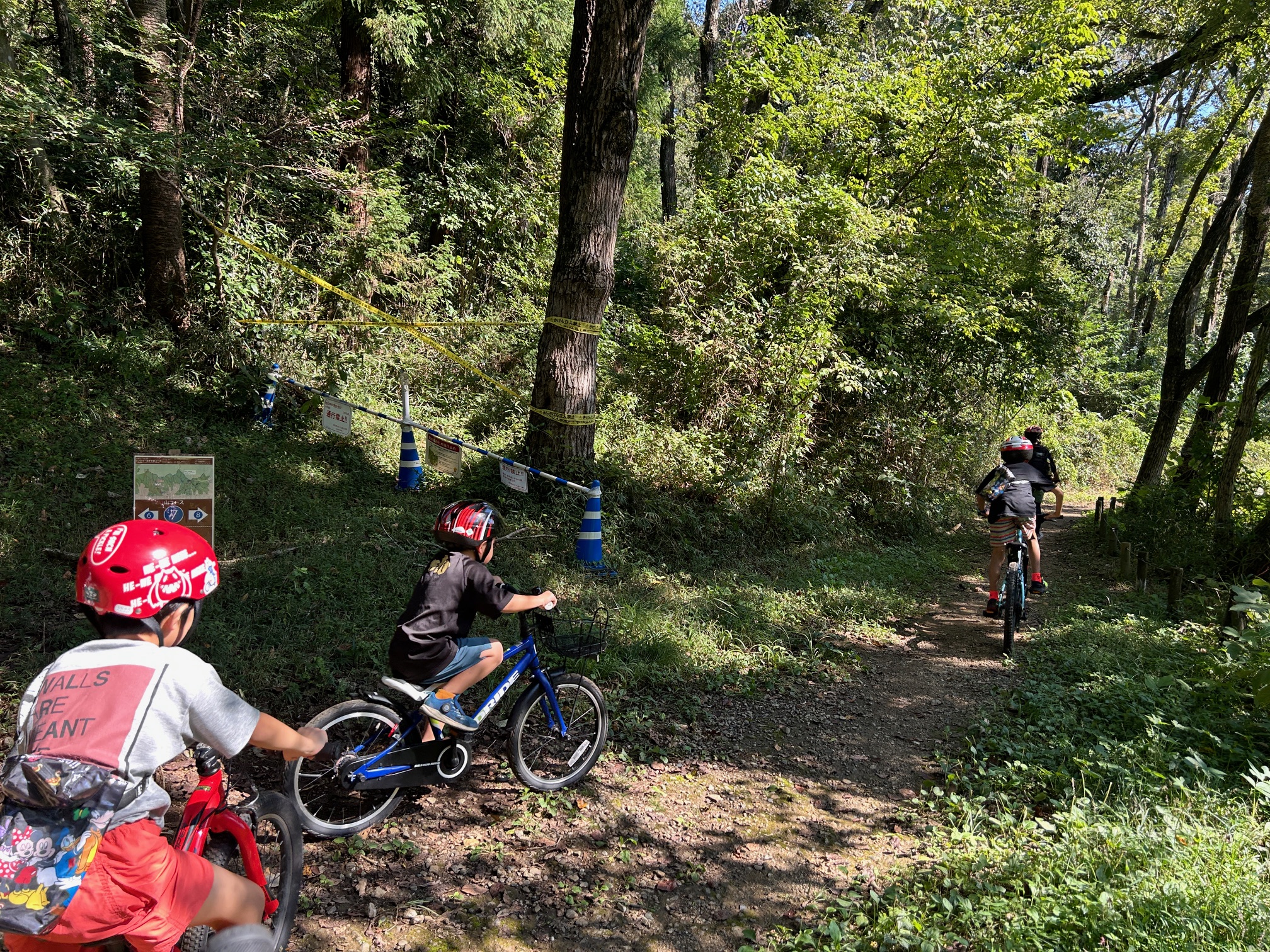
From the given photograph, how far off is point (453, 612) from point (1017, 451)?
671 centimetres

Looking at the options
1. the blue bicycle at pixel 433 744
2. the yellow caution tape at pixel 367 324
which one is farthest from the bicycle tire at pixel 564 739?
the yellow caution tape at pixel 367 324

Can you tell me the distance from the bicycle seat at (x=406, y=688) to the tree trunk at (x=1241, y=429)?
9516 mm

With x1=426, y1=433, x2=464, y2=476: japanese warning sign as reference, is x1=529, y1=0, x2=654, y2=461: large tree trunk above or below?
above

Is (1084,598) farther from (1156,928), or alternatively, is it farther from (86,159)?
(86,159)

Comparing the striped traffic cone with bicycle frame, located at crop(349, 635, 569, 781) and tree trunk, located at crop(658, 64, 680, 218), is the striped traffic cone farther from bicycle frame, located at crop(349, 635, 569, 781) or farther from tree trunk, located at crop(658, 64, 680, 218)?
tree trunk, located at crop(658, 64, 680, 218)

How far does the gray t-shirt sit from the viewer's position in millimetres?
1999

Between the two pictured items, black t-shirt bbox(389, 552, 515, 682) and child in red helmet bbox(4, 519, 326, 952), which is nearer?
child in red helmet bbox(4, 519, 326, 952)

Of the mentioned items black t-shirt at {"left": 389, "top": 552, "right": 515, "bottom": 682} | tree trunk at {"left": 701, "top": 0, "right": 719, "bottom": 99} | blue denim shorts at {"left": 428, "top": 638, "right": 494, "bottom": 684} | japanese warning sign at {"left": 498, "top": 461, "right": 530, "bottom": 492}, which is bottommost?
blue denim shorts at {"left": 428, "top": 638, "right": 494, "bottom": 684}

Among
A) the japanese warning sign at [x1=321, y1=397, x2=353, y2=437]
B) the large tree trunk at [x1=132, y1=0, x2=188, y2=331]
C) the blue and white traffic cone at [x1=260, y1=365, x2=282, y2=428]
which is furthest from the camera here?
the blue and white traffic cone at [x1=260, y1=365, x2=282, y2=428]

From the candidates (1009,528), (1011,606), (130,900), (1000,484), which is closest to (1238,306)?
(1000,484)

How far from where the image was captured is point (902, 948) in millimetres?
3256

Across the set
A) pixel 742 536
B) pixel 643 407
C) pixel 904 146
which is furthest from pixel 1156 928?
pixel 904 146

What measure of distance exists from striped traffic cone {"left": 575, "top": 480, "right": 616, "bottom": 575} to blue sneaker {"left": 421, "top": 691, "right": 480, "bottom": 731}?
11.0 feet

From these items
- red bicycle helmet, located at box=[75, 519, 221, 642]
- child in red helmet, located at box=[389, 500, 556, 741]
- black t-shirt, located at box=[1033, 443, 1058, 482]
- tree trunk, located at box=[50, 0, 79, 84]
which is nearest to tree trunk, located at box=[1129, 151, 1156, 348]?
black t-shirt, located at box=[1033, 443, 1058, 482]
